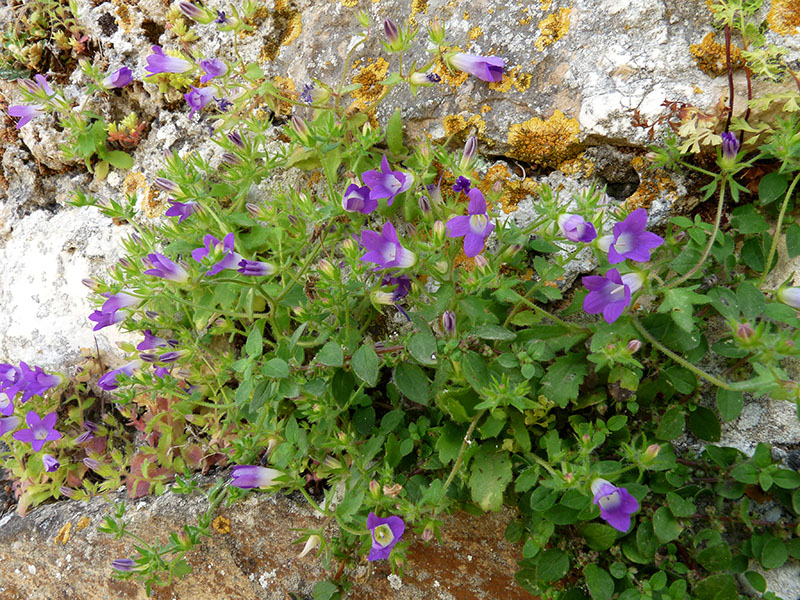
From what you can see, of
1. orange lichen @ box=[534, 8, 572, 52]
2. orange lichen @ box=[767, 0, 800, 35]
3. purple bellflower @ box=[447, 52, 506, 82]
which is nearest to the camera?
orange lichen @ box=[767, 0, 800, 35]

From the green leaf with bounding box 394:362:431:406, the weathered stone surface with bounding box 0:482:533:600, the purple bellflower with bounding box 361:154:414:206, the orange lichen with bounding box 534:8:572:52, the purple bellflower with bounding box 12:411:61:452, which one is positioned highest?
the orange lichen with bounding box 534:8:572:52

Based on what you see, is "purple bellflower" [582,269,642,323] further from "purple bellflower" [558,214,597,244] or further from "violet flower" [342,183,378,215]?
"violet flower" [342,183,378,215]

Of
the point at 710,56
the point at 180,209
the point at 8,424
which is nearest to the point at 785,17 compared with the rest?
the point at 710,56

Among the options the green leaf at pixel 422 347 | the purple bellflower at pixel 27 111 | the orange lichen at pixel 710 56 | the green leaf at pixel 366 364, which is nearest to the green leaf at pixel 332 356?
the green leaf at pixel 366 364

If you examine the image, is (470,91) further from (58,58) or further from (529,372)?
(58,58)

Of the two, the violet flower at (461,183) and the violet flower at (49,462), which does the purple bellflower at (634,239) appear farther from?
the violet flower at (49,462)

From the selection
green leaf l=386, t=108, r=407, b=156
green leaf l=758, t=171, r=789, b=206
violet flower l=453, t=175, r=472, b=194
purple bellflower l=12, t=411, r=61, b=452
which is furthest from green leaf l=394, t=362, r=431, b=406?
purple bellflower l=12, t=411, r=61, b=452

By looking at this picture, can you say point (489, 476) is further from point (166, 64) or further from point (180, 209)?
point (166, 64)
